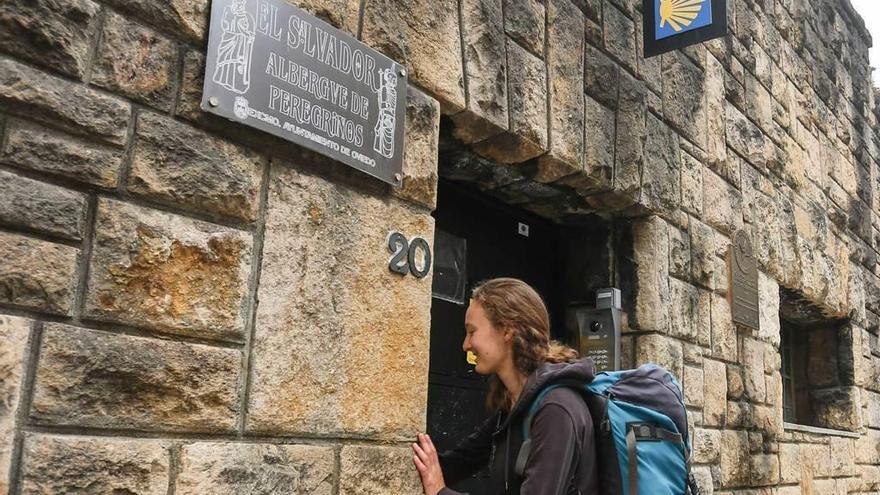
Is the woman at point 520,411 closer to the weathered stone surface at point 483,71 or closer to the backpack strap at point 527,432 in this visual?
the backpack strap at point 527,432

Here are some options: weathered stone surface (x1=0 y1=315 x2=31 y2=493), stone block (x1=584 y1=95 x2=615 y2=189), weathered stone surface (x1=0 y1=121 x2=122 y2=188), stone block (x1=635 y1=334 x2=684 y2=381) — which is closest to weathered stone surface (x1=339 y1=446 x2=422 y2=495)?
weathered stone surface (x1=0 y1=315 x2=31 y2=493)

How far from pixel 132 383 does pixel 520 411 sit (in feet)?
3.28

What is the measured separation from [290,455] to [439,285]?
145cm

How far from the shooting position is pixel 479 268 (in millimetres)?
3846

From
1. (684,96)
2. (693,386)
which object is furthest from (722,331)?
(684,96)

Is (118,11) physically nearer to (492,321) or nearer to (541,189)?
(492,321)

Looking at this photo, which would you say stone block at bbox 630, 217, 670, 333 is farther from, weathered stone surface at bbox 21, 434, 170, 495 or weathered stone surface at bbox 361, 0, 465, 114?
weathered stone surface at bbox 21, 434, 170, 495

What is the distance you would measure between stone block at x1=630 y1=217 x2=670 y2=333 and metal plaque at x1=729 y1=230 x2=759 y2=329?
0.89m

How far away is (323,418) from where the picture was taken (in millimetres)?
2334

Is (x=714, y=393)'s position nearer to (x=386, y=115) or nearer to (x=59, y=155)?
(x=386, y=115)

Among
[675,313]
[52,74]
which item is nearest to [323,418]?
[52,74]

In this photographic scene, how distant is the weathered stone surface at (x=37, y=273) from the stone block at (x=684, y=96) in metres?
3.44

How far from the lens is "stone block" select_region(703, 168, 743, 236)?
15.8ft

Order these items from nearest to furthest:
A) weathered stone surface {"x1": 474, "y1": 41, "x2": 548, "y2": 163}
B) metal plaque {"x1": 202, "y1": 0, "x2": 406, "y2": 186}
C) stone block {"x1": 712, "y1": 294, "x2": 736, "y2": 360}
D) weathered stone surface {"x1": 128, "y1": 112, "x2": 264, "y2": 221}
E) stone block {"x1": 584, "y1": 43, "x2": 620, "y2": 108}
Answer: weathered stone surface {"x1": 128, "y1": 112, "x2": 264, "y2": 221}
metal plaque {"x1": 202, "y1": 0, "x2": 406, "y2": 186}
weathered stone surface {"x1": 474, "y1": 41, "x2": 548, "y2": 163}
stone block {"x1": 584, "y1": 43, "x2": 620, "y2": 108}
stone block {"x1": 712, "y1": 294, "x2": 736, "y2": 360}
